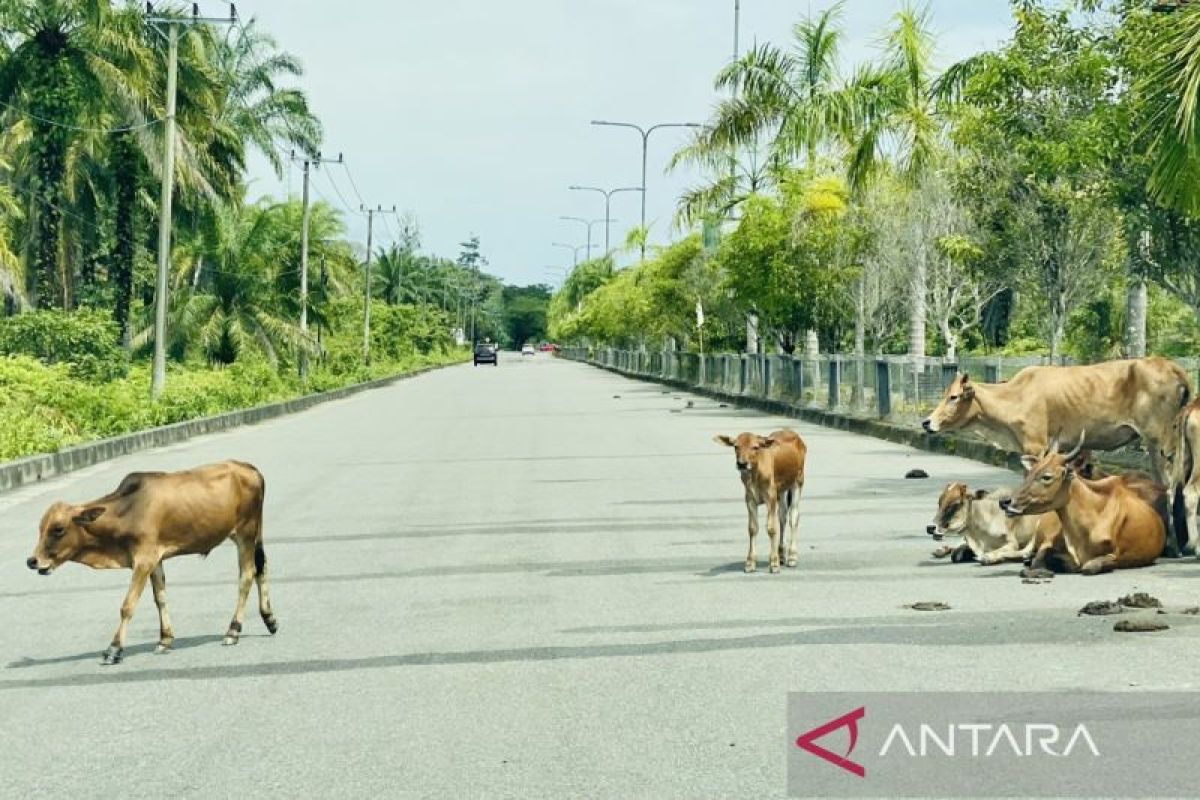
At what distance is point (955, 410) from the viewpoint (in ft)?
49.5

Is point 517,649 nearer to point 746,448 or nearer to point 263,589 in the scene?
point 263,589

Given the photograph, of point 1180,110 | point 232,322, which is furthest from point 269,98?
point 1180,110

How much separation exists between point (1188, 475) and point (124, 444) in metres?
18.1

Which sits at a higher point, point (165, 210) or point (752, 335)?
point (165, 210)

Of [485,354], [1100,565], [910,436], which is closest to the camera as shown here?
[1100,565]

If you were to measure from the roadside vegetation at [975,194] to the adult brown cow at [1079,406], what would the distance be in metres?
1.73

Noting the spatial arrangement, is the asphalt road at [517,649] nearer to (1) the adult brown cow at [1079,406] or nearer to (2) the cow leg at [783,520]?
(2) the cow leg at [783,520]

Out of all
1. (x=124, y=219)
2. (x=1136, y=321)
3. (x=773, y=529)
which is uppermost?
(x=124, y=219)

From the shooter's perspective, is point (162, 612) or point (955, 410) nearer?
point (162, 612)

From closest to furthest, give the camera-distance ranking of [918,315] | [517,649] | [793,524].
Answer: [517,649] → [793,524] → [918,315]

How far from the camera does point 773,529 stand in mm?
11367

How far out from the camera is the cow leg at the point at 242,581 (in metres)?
8.77

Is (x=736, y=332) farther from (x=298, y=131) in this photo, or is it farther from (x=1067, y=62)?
(x=1067, y=62)

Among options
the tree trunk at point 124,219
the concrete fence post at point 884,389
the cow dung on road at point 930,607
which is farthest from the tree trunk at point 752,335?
the cow dung on road at point 930,607
